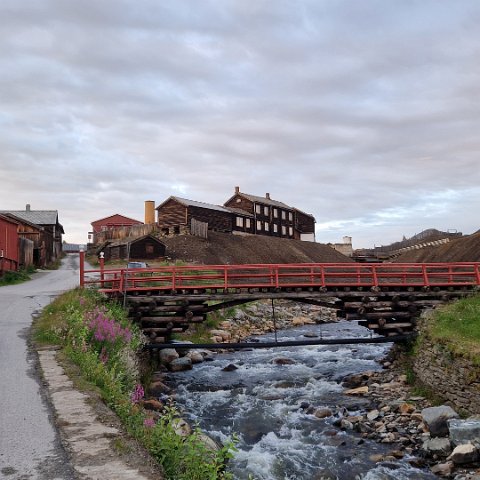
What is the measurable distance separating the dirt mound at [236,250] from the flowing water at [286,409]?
2455 cm

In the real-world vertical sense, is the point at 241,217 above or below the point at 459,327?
above

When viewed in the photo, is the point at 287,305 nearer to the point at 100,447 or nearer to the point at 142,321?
the point at 142,321

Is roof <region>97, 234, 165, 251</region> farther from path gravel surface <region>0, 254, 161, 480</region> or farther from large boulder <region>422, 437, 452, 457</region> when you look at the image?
large boulder <region>422, 437, 452, 457</region>

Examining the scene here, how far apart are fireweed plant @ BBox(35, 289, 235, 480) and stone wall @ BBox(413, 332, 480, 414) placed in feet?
25.3

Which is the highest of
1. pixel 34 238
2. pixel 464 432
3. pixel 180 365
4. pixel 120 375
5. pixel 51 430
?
pixel 34 238

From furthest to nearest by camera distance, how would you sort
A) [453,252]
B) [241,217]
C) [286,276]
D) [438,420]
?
[241,217] < [453,252] < [286,276] < [438,420]

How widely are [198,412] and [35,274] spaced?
29.8m

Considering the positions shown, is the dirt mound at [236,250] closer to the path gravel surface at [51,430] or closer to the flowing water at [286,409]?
the flowing water at [286,409]

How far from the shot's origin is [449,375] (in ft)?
51.4

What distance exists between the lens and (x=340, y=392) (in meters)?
18.4

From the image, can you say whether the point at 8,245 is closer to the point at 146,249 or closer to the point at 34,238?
the point at 34,238

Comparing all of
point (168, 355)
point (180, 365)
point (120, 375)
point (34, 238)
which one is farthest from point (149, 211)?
Answer: point (120, 375)

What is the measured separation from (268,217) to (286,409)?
5483 cm

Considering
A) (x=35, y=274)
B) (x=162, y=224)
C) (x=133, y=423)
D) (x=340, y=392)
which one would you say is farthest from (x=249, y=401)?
(x=162, y=224)
